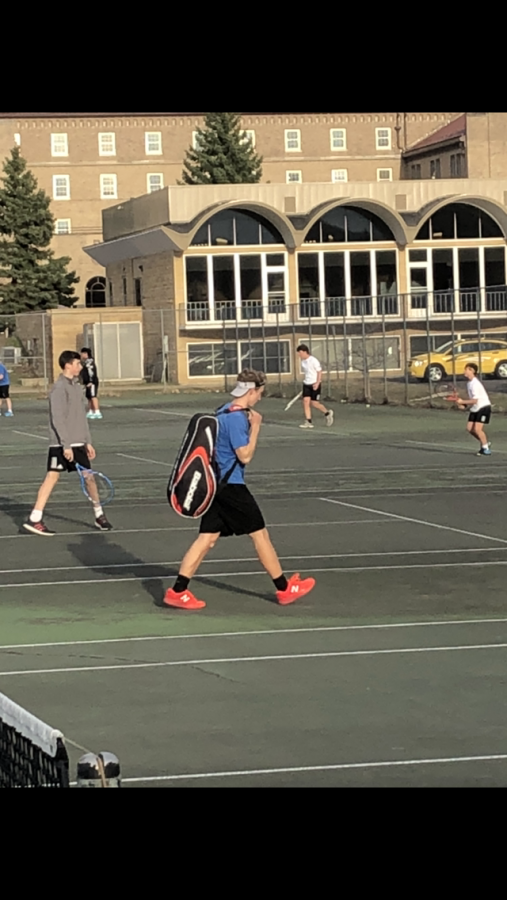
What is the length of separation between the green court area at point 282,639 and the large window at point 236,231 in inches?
1746

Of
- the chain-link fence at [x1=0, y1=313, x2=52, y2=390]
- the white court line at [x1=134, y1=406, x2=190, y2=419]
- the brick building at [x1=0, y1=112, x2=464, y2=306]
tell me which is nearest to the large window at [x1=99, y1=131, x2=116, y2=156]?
the brick building at [x1=0, y1=112, x2=464, y2=306]

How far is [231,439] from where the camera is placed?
11.6 meters

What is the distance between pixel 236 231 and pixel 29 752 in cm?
6159

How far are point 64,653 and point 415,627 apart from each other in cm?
244

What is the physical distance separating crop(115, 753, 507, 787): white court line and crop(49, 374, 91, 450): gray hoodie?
942 centimetres

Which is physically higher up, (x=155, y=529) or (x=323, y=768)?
Answer: (x=155, y=529)

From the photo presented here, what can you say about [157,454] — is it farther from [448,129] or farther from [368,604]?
[448,129]

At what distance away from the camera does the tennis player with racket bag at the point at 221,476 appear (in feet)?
37.5

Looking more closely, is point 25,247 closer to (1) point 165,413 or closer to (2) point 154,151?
(2) point 154,151

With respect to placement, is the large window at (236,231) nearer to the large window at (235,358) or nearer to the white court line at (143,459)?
the large window at (235,358)

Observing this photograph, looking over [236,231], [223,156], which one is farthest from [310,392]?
[223,156]

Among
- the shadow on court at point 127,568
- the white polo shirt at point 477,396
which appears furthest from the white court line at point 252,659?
the white polo shirt at point 477,396

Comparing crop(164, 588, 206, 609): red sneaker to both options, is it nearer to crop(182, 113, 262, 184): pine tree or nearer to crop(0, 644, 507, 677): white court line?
crop(0, 644, 507, 677): white court line
